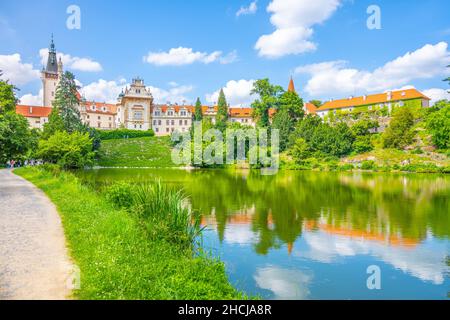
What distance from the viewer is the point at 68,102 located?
43188 mm

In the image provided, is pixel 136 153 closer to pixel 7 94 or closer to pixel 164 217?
pixel 7 94

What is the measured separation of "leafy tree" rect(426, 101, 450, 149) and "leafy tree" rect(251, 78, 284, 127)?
24239 millimetres

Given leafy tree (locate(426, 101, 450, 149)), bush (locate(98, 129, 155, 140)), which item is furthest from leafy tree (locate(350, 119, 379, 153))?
bush (locate(98, 129, 155, 140))

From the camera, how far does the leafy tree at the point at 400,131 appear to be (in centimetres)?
4756

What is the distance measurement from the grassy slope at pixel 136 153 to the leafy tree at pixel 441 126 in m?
30.8

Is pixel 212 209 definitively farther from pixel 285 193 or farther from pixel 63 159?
pixel 63 159

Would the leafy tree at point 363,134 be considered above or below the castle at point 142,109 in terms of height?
below

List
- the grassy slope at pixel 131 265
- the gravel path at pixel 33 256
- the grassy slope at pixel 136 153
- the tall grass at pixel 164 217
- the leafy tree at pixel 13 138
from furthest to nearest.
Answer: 1. the grassy slope at pixel 136 153
2. the leafy tree at pixel 13 138
3. the tall grass at pixel 164 217
4. the grassy slope at pixel 131 265
5. the gravel path at pixel 33 256

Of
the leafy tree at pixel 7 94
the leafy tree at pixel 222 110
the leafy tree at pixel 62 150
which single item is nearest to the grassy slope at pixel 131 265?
the leafy tree at pixel 62 150

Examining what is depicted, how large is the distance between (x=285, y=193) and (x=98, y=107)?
67.6 m

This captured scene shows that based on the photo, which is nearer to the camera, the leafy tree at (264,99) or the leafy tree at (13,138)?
the leafy tree at (13,138)

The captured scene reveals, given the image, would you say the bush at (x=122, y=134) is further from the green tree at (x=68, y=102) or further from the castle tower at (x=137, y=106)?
the green tree at (x=68, y=102)

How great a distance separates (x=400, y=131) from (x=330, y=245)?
142ft
